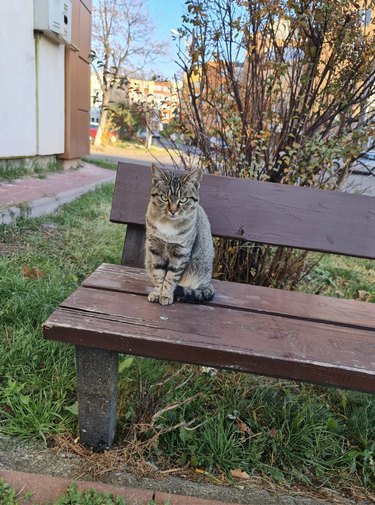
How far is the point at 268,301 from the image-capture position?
180 cm

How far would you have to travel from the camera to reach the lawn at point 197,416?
1593 mm

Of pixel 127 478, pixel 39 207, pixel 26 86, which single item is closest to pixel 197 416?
pixel 127 478

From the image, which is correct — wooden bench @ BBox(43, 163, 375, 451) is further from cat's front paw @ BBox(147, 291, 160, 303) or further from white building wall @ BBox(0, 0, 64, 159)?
white building wall @ BBox(0, 0, 64, 159)

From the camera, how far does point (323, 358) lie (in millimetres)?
1330

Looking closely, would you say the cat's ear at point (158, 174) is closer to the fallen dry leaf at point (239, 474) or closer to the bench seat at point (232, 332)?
the bench seat at point (232, 332)

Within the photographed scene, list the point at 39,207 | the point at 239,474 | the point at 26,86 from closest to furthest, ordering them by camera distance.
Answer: the point at 239,474, the point at 39,207, the point at 26,86

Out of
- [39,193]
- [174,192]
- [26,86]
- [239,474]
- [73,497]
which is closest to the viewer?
[73,497]

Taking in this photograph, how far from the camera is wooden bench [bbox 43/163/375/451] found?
52.0 inches

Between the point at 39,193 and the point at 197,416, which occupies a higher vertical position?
the point at 39,193

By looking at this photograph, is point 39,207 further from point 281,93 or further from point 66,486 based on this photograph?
point 66,486

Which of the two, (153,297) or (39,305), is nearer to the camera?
(153,297)

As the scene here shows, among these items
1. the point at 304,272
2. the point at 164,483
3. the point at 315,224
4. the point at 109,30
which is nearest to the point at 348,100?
the point at 315,224

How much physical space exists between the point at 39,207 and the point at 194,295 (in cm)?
294

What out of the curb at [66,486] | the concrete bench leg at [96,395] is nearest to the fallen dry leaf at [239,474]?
the curb at [66,486]
